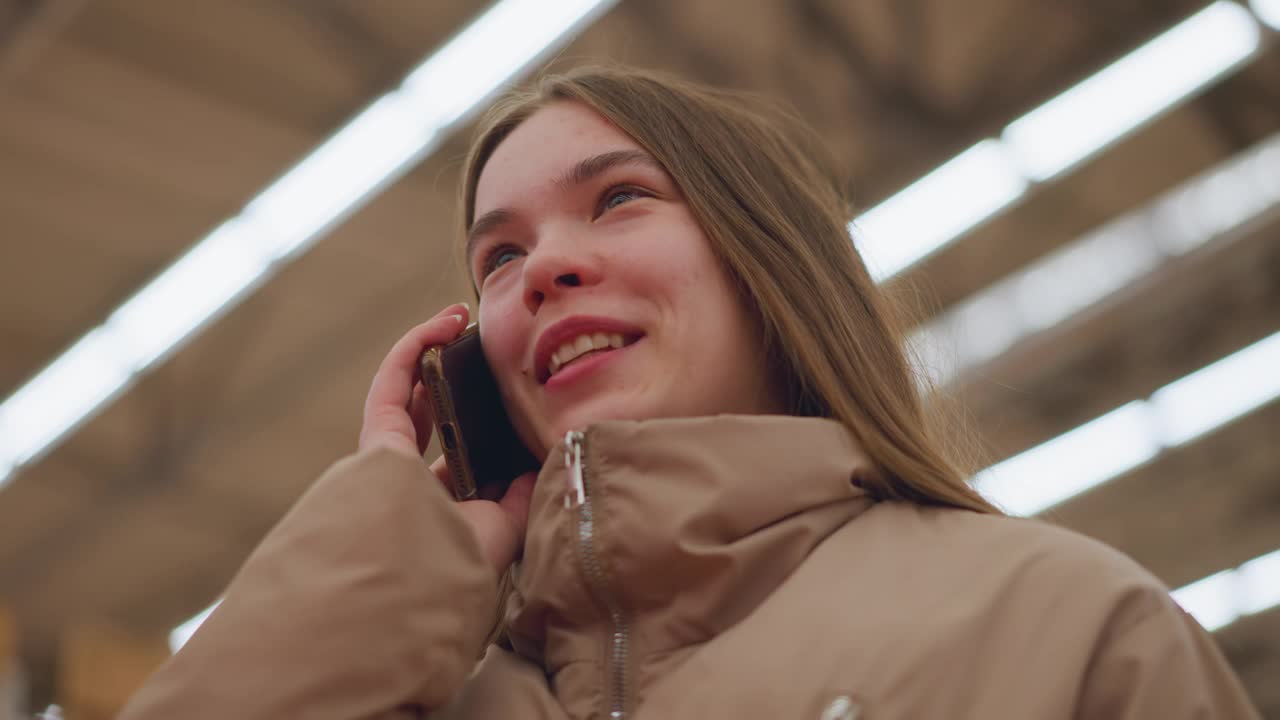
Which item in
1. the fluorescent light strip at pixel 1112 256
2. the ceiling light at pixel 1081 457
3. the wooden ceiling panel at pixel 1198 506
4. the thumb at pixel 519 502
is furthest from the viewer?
the wooden ceiling panel at pixel 1198 506

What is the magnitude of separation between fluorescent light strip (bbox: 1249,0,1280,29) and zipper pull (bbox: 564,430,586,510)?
5996 millimetres

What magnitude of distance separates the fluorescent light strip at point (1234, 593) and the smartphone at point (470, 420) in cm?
1112

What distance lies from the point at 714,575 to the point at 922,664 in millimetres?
243

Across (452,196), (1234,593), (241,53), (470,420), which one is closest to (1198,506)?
(1234,593)

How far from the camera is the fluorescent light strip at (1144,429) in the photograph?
877cm

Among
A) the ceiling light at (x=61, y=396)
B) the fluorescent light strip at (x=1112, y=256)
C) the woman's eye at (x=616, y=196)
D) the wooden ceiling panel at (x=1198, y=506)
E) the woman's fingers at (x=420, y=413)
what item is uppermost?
the ceiling light at (x=61, y=396)

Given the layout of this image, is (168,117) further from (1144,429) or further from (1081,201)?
(1144,429)

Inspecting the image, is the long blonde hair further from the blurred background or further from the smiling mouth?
the blurred background

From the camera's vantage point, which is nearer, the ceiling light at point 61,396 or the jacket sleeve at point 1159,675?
the jacket sleeve at point 1159,675

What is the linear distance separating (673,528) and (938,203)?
20.2 feet

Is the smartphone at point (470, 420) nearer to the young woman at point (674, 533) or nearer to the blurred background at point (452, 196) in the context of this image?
the young woman at point (674, 533)

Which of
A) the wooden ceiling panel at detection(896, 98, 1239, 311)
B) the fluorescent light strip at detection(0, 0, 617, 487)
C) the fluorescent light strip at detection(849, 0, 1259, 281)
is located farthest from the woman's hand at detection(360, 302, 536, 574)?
the wooden ceiling panel at detection(896, 98, 1239, 311)

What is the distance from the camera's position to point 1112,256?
7.52 m

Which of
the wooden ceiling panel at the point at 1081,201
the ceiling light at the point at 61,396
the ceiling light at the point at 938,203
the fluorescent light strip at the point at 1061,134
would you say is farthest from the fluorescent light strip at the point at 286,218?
A: the wooden ceiling panel at the point at 1081,201
